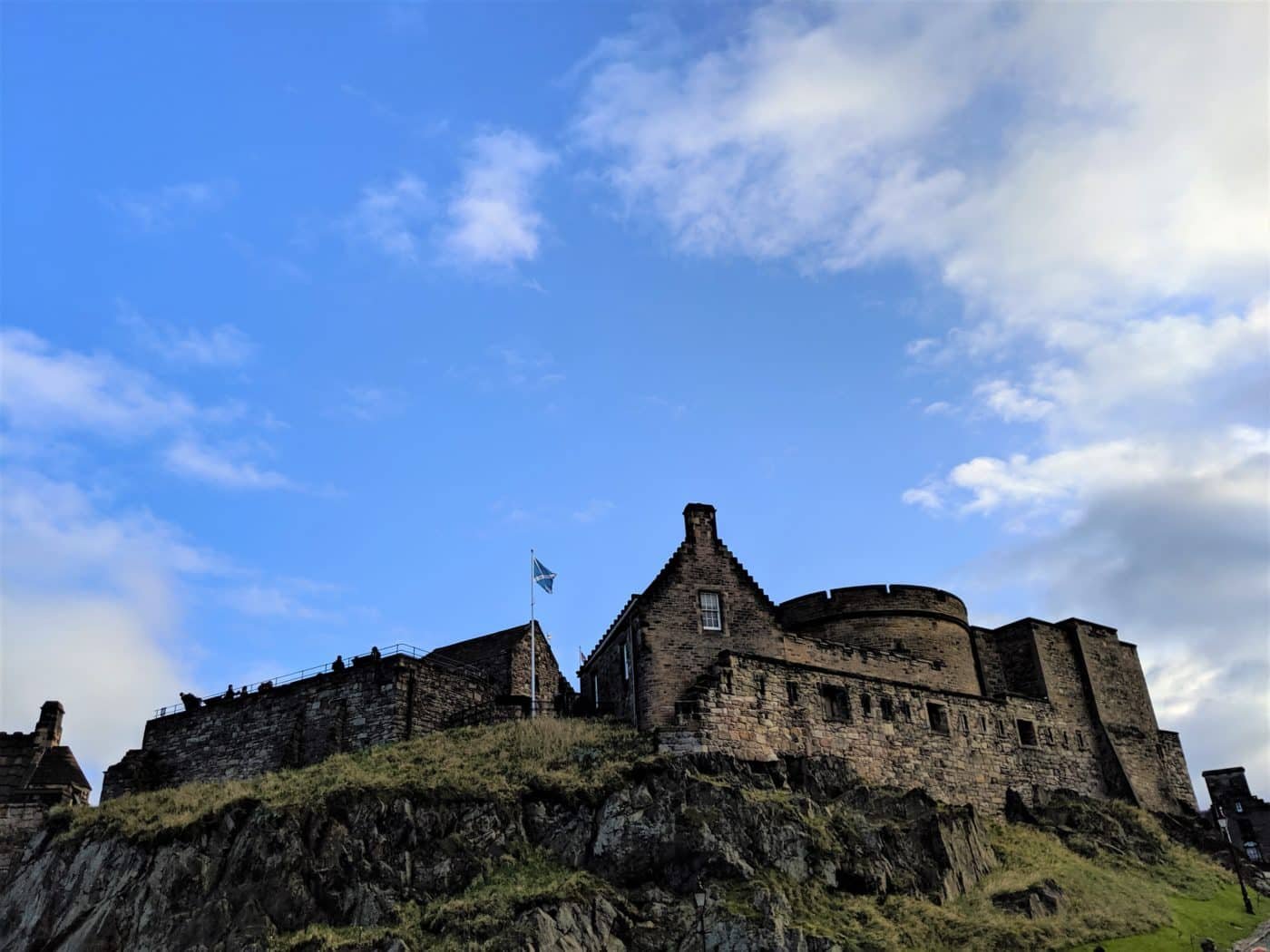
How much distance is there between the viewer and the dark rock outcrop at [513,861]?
90.9 ft

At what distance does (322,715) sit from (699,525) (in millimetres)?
16217

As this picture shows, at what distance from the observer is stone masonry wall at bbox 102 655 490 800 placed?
4041 cm

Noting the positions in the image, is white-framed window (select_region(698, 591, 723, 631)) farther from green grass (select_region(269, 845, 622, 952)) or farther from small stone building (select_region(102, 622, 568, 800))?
green grass (select_region(269, 845, 622, 952))

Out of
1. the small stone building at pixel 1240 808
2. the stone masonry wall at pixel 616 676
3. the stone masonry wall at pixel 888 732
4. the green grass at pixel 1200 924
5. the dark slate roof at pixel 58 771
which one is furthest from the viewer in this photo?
the small stone building at pixel 1240 808

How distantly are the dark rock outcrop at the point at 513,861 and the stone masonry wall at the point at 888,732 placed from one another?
179 centimetres

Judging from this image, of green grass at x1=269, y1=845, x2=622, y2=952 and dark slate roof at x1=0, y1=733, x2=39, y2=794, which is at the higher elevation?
dark slate roof at x1=0, y1=733, x2=39, y2=794

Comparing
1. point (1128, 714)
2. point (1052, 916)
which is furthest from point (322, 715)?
point (1128, 714)

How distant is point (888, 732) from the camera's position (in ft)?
127

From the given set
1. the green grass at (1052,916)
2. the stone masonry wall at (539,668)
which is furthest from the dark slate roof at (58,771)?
the green grass at (1052,916)

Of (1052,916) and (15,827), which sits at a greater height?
(15,827)

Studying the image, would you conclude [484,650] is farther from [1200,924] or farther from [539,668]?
[1200,924]

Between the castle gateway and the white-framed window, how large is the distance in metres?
0.07

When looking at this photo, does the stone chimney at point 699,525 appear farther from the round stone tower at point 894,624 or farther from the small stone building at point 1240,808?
the small stone building at point 1240,808

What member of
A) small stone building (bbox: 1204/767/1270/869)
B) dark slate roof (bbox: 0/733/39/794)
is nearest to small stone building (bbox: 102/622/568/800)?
dark slate roof (bbox: 0/733/39/794)
